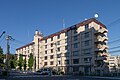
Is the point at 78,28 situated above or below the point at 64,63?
above

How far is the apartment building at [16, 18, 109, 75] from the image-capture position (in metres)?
75.7

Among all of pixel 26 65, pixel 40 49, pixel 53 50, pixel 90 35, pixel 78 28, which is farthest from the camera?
pixel 26 65

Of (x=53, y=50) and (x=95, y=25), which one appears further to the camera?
(x=53, y=50)

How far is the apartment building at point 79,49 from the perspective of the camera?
75.7 meters

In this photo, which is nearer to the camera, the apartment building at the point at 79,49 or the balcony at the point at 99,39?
the apartment building at the point at 79,49

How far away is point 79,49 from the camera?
83312 millimetres

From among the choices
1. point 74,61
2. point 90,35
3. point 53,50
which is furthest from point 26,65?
point 90,35

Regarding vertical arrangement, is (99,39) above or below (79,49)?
above

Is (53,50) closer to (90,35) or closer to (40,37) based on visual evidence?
(40,37)

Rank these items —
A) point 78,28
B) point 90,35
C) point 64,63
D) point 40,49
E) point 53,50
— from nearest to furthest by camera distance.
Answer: point 90,35 < point 78,28 < point 64,63 < point 53,50 < point 40,49

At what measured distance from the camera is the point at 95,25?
7988 cm

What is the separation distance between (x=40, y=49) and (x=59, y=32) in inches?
802

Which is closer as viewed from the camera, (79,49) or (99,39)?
(99,39)

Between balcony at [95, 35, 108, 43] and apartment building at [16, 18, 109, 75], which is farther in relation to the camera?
balcony at [95, 35, 108, 43]
